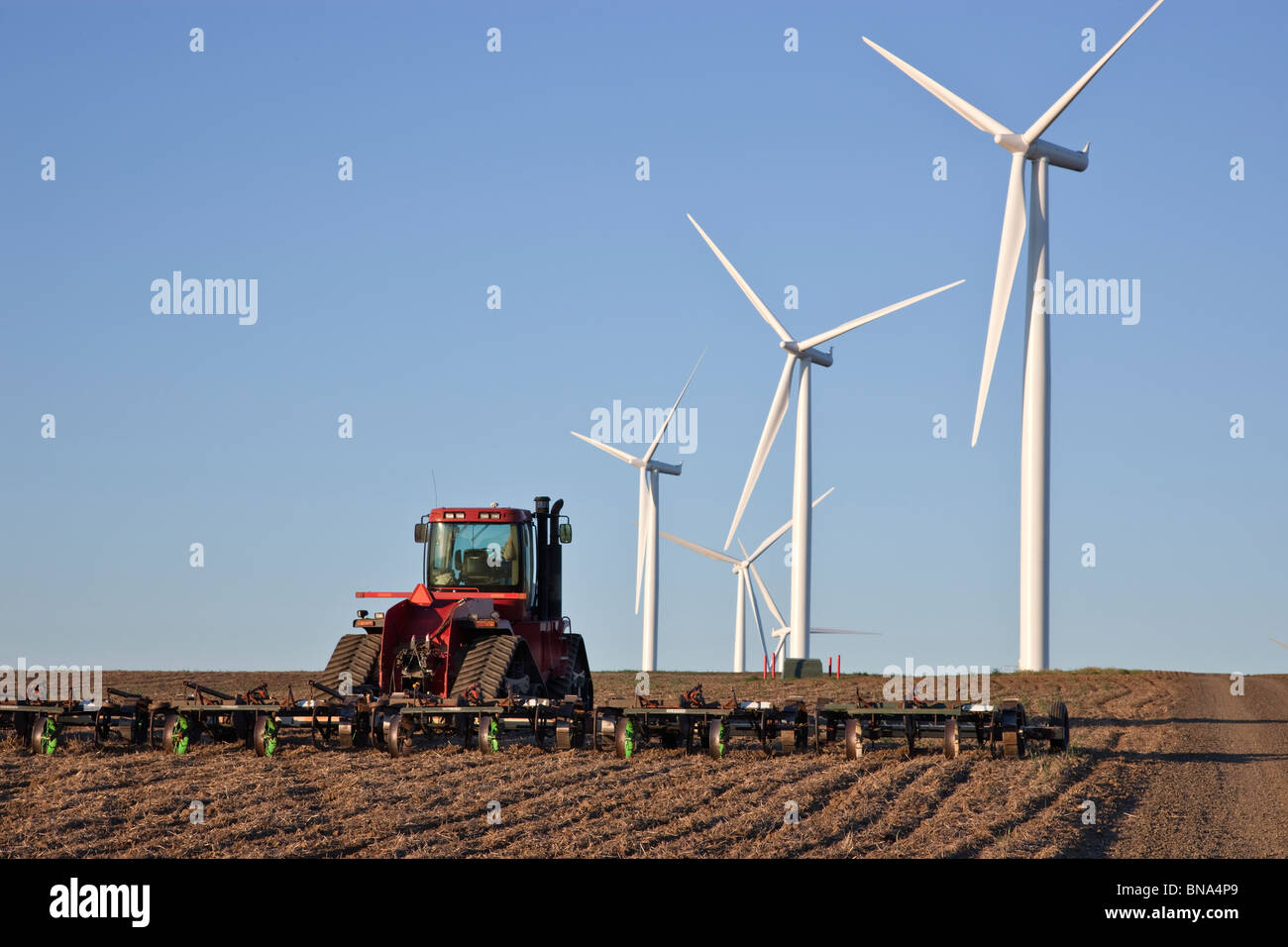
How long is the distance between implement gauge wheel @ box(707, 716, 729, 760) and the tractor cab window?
5.12 meters

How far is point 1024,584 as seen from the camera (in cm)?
3556

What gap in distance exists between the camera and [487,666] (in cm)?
2044

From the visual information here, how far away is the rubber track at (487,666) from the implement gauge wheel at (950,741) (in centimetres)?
628

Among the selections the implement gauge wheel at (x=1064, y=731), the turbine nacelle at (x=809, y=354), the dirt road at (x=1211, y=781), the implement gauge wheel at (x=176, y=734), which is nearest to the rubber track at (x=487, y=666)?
the implement gauge wheel at (x=176, y=734)

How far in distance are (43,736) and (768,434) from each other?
2644 cm

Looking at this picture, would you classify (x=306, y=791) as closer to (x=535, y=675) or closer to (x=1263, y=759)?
(x=535, y=675)

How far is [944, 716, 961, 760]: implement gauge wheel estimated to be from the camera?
18609 millimetres

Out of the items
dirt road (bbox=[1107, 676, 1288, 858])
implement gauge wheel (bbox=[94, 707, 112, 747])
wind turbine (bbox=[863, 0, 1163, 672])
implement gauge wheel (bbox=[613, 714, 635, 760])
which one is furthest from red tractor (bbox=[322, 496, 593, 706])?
wind turbine (bbox=[863, 0, 1163, 672])

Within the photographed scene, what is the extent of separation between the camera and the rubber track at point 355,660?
847 inches

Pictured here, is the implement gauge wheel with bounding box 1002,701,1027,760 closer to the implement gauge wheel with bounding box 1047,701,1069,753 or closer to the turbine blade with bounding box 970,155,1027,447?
the implement gauge wheel with bounding box 1047,701,1069,753

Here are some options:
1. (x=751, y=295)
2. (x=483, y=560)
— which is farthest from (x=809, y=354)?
(x=483, y=560)

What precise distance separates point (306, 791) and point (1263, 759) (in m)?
13.5

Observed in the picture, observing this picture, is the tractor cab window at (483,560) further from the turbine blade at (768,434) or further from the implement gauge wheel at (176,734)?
the turbine blade at (768,434)
